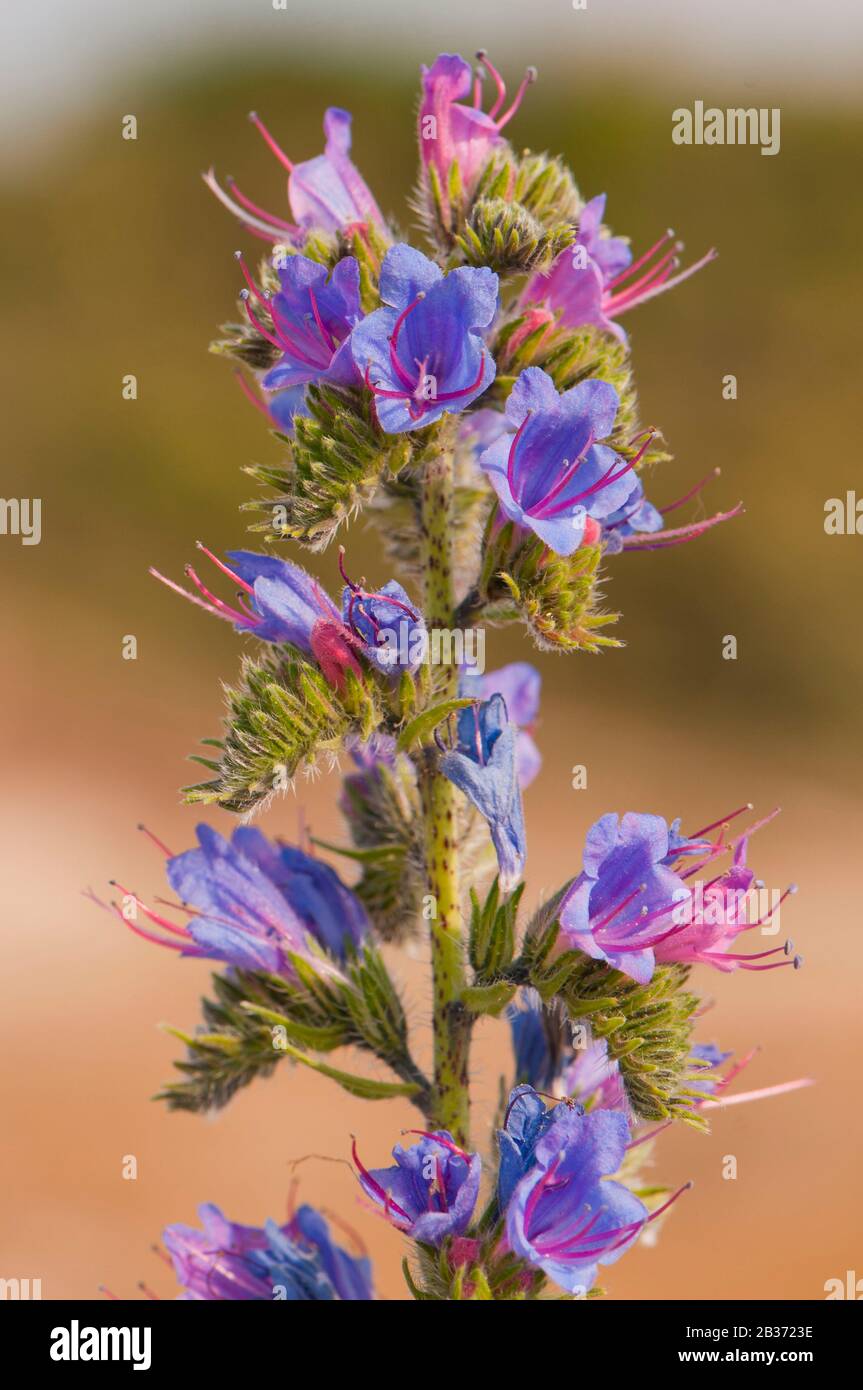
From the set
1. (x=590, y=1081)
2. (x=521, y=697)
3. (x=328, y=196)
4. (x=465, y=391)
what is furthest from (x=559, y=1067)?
(x=328, y=196)

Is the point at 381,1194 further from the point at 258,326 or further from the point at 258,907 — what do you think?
the point at 258,326

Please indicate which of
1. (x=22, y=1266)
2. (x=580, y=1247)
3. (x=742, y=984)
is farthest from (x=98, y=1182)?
(x=580, y=1247)

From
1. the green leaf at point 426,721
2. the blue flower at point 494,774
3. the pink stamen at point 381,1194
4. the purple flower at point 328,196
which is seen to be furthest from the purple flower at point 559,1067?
the purple flower at point 328,196

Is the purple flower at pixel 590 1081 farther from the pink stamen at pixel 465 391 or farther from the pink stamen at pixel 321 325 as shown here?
the pink stamen at pixel 321 325

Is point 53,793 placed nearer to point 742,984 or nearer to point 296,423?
point 742,984
